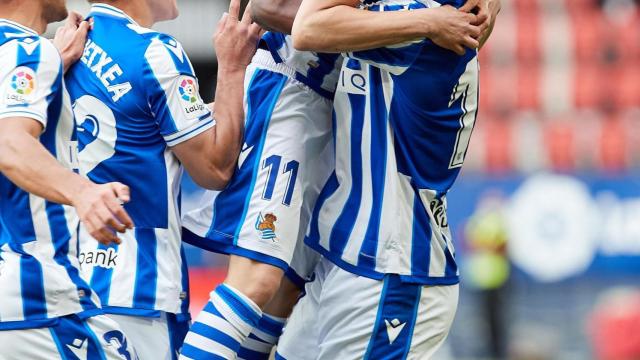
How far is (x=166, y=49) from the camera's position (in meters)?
4.93

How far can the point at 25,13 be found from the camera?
178 inches

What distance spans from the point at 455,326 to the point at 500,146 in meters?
3.93

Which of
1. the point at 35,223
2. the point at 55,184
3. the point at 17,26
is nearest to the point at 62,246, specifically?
the point at 35,223

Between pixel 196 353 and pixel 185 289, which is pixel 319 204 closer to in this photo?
pixel 185 289

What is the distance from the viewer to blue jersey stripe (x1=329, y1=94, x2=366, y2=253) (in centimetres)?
514

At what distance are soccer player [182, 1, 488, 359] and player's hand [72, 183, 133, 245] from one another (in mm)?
1196

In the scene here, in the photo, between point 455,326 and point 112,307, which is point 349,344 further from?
point 455,326

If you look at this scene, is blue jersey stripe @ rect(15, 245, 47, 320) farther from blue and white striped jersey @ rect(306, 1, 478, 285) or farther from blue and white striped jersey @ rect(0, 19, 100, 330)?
blue and white striped jersey @ rect(306, 1, 478, 285)

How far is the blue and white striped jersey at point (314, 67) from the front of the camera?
5.33 metres

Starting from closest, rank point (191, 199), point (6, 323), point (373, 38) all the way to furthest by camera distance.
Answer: point (6, 323), point (373, 38), point (191, 199)

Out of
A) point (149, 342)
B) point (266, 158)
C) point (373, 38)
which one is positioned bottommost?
point (149, 342)

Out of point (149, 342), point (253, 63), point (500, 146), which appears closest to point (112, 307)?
point (149, 342)

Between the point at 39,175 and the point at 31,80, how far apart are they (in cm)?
39

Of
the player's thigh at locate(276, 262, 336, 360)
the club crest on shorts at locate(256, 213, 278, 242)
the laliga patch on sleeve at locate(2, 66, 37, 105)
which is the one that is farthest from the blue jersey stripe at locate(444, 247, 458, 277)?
the laliga patch on sleeve at locate(2, 66, 37, 105)
